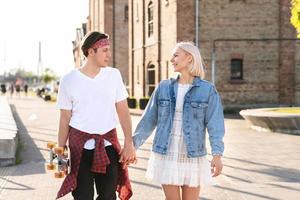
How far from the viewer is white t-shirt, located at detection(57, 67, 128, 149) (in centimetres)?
434

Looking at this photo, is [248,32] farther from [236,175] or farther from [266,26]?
[236,175]

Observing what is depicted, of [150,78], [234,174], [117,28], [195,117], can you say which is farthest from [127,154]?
[117,28]

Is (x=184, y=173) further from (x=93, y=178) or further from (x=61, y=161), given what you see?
(x=61, y=161)

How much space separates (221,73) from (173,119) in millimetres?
22701

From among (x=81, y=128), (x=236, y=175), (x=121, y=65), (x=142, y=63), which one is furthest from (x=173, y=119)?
(x=121, y=65)

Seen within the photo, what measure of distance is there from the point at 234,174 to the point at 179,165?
5170mm

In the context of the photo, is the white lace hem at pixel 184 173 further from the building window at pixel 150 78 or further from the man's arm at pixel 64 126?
the building window at pixel 150 78

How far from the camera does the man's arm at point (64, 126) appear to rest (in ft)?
14.5

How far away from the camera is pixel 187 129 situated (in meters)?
4.34

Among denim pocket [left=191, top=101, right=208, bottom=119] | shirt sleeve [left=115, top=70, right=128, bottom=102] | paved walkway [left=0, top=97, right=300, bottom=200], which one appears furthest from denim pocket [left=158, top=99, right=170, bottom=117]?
paved walkway [left=0, top=97, right=300, bottom=200]

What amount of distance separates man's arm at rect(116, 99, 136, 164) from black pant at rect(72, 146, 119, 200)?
0.29ft

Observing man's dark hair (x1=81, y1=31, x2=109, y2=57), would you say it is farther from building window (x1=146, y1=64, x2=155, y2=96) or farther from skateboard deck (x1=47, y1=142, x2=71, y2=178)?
building window (x1=146, y1=64, x2=155, y2=96)

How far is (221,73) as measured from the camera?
2683 cm

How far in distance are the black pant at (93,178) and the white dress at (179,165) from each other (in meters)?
0.37
